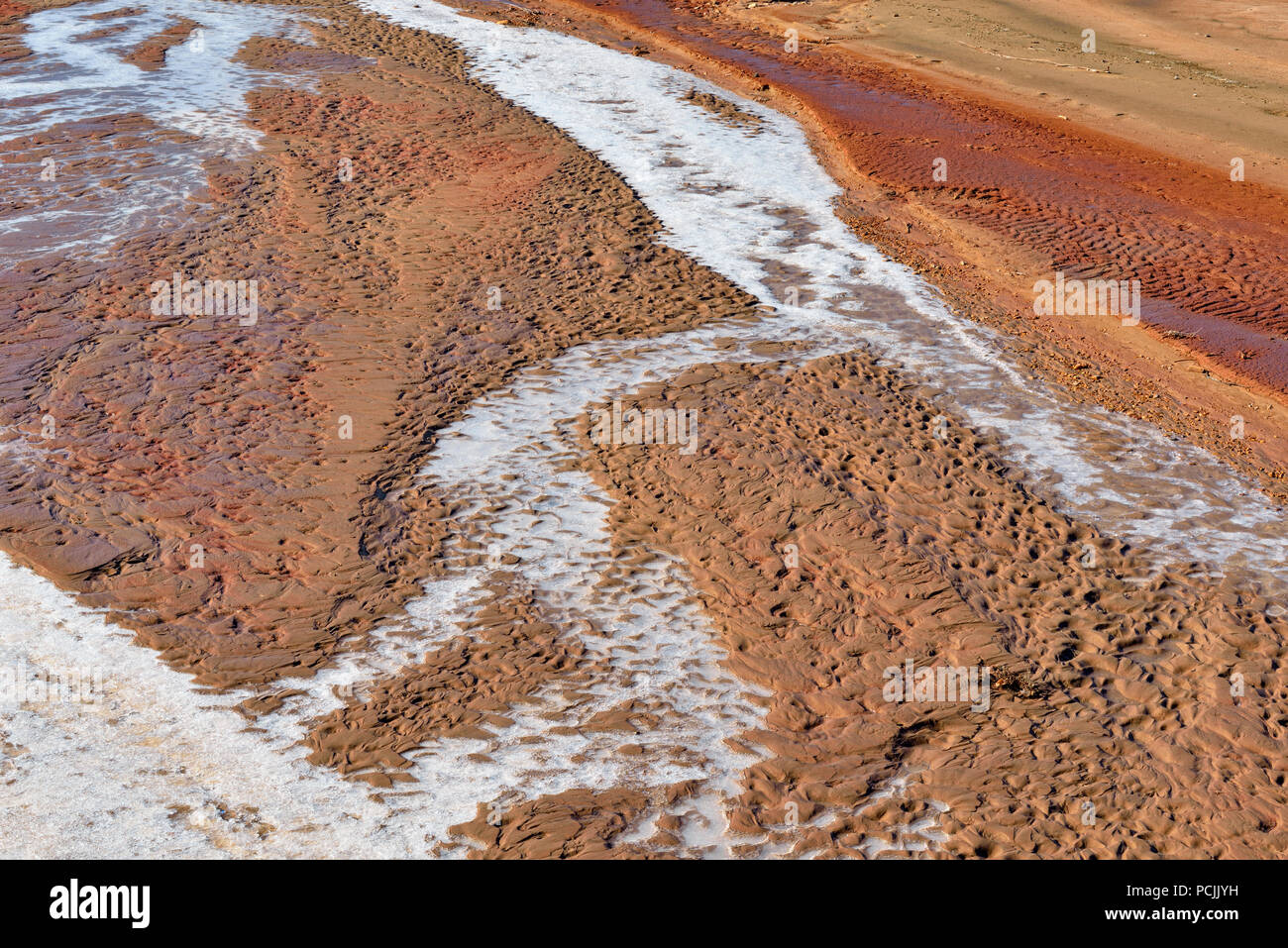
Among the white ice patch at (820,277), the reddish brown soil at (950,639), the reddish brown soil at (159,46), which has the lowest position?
the reddish brown soil at (950,639)

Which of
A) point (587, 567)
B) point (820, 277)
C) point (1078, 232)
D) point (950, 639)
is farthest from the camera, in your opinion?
point (1078, 232)

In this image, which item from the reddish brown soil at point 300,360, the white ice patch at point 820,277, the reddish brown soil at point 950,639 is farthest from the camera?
the white ice patch at point 820,277

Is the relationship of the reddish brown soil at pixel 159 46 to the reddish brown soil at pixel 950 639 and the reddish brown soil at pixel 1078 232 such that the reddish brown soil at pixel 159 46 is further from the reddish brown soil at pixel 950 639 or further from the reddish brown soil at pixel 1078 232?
the reddish brown soil at pixel 950 639

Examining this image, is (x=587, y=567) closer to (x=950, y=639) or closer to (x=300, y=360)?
(x=950, y=639)

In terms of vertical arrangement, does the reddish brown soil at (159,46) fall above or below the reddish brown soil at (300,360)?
above

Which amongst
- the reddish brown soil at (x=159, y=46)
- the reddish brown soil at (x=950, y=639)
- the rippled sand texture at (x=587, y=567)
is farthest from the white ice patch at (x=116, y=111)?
the reddish brown soil at (x=950, y=639)

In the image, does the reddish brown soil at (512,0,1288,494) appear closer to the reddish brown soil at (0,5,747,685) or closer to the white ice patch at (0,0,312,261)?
the reddish brown soil at (0,5,747,685)

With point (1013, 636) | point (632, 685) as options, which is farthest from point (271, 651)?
point (1013, 636)

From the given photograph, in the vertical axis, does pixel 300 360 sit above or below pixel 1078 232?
below

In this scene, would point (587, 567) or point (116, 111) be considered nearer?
point (587, 567)

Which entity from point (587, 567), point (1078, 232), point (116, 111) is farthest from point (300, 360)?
point (1078, 232)

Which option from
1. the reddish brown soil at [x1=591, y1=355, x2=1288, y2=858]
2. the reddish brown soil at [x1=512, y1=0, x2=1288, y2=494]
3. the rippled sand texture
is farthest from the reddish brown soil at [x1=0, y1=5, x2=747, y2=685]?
the reddish brown soil at [x1=512, y1=0, x2=1288, y2=494]
